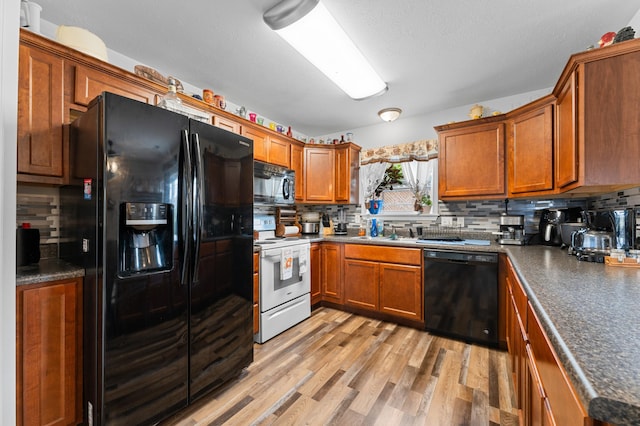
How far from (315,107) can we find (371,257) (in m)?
1.85

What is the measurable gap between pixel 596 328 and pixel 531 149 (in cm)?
223

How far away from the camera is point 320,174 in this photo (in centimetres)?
362

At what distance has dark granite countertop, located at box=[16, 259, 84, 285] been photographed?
1227mm

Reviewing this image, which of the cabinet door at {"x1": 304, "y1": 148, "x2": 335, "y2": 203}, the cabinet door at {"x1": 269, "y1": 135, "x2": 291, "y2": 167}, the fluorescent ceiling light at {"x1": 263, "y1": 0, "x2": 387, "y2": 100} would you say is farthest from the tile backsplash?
the fluorescent ceiling light at {"x1": 263, "y1": 0, "x2": 387, "y2": 100}

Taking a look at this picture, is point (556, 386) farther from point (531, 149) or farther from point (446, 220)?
point (446, 220)

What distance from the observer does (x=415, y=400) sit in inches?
64.6

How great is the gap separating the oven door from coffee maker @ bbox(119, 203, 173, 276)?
1039 mm

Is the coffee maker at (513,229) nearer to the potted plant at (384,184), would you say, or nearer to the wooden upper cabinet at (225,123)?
the potted plant at (384,184)

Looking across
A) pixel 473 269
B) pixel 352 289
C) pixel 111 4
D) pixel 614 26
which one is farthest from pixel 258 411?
pixel 614 26

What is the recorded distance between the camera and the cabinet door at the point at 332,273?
315 cm

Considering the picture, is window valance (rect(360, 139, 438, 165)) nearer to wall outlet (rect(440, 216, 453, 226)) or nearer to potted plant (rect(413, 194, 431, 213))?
potted plant (rect(413, 194, 431, 213))

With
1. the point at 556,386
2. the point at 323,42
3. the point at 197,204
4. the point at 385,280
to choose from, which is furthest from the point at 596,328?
the point at 385,280

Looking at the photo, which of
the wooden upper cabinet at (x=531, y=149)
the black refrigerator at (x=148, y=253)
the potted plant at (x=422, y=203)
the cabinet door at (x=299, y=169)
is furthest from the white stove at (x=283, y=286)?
the wooden upper cabinet at (x=531, y=149)

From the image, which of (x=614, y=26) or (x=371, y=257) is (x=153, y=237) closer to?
(x=371, y=257)
